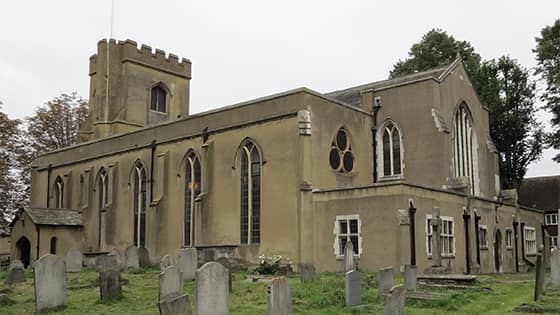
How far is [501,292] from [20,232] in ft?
92.4

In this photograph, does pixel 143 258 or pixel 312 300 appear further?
pixel 143 258

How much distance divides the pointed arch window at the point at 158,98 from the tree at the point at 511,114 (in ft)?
76.8

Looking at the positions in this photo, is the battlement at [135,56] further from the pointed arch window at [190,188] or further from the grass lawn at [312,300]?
the grass lawn at [312,300]

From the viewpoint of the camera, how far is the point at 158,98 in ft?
147

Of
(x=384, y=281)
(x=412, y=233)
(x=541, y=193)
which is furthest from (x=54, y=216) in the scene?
(x=541, y=193)

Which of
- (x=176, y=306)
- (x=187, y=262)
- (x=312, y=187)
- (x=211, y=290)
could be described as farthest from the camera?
(x=312, y=187)

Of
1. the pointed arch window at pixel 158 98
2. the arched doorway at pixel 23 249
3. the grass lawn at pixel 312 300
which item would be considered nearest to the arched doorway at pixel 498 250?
the grass lawn at pixel 312 300

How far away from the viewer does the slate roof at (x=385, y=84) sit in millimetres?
30703

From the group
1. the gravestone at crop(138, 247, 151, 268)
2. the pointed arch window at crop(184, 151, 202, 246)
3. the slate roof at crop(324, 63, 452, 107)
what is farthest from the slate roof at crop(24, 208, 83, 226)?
the slate roof at crop(324, 63, 452, 107)

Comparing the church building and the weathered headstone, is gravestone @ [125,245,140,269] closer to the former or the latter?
the church building

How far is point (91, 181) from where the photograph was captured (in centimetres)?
3791

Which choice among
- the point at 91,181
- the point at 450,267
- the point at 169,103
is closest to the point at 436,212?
the point at 450,267

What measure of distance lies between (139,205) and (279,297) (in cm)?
2385

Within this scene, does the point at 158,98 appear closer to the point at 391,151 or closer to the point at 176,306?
the point at 391,151
